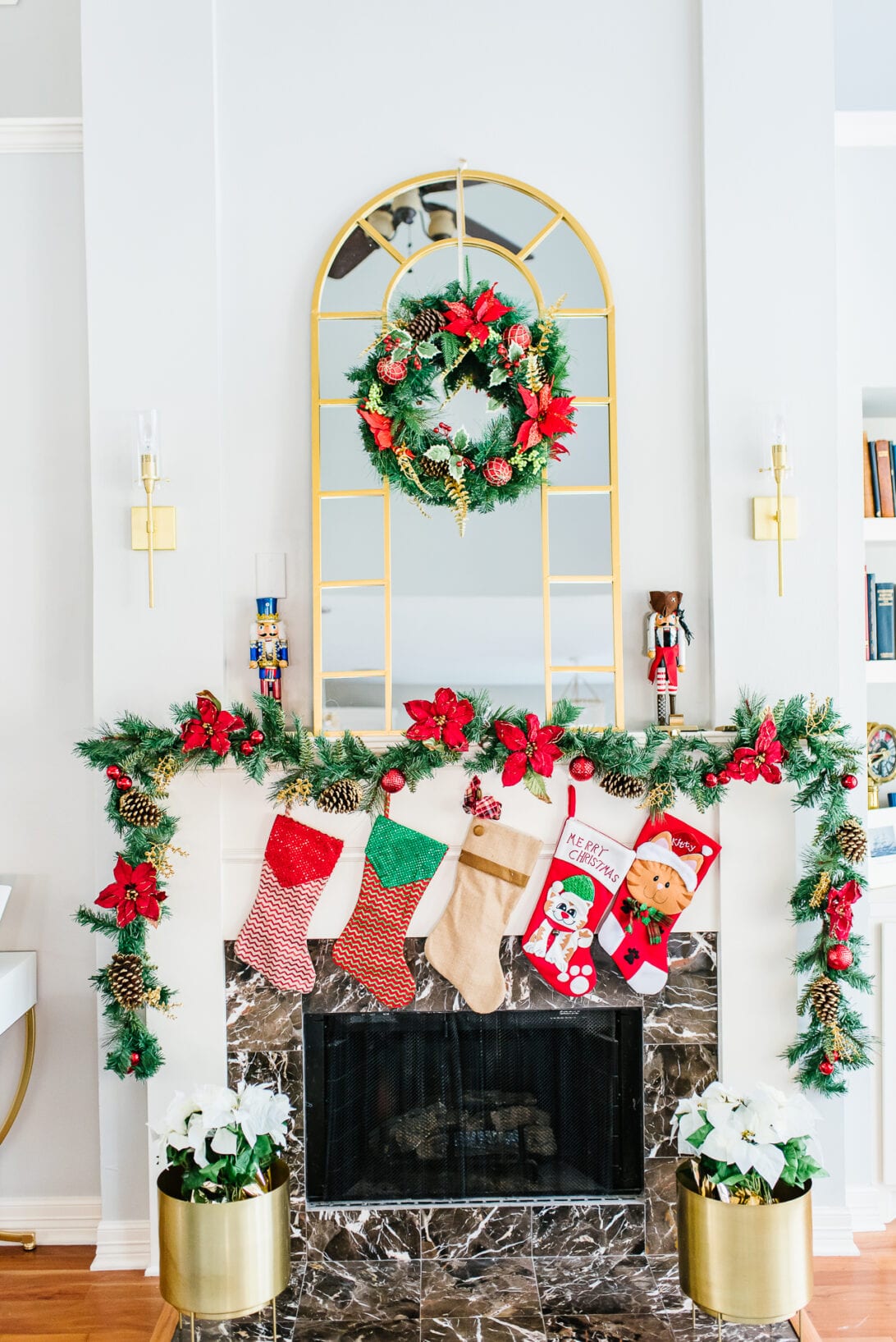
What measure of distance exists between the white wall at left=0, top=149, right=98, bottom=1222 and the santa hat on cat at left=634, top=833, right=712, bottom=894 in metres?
1.40

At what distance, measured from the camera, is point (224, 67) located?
242 cm

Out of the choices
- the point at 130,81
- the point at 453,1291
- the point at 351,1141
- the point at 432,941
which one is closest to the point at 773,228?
the point at 130,81

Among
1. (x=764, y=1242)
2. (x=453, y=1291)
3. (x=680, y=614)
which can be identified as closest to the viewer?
(x=764, y=1242)

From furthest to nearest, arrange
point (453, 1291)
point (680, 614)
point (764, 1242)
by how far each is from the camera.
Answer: point (680, 614) → point (453, 1291) → point (764, 1242)

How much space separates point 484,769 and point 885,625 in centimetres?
122

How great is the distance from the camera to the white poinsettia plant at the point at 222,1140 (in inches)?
78.2

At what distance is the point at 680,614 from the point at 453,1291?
165 cm

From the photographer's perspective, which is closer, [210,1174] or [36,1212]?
[210,1174]

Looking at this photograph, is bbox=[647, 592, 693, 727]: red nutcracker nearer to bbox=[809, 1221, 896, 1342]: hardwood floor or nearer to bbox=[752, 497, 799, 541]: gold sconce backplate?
bbox=[752, 497, 799, 541]: gold sconce backplate

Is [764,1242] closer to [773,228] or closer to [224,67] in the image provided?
[773,228]

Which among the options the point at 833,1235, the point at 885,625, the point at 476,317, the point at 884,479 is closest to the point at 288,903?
the point at 476,317

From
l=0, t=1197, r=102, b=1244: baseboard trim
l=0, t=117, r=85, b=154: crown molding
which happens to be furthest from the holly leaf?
l=0, t=117, r=85, b=154: crown molding

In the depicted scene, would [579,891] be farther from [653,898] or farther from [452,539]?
[452,539]

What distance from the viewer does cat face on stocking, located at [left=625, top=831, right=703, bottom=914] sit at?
230cm
